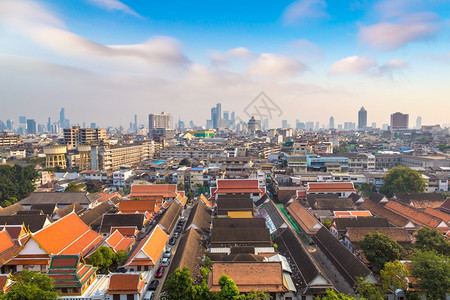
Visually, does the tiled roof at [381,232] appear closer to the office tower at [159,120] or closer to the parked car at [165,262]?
the parked car at [165,262]

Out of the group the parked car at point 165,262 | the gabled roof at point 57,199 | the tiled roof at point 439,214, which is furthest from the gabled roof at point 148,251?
the tiled roof at point 439,214

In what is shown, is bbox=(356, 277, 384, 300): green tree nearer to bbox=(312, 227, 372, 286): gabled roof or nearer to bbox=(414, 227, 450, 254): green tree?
bbox=(312, 227, 372, 286): gabled roof

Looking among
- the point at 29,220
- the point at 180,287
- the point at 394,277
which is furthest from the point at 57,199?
the point at 394,277

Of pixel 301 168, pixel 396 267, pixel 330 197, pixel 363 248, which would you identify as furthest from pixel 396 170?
pixel 396 267

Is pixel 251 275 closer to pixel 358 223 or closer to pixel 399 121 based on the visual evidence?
pixel 358 223

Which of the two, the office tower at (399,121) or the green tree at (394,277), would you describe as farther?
the office tower at (399,121)
